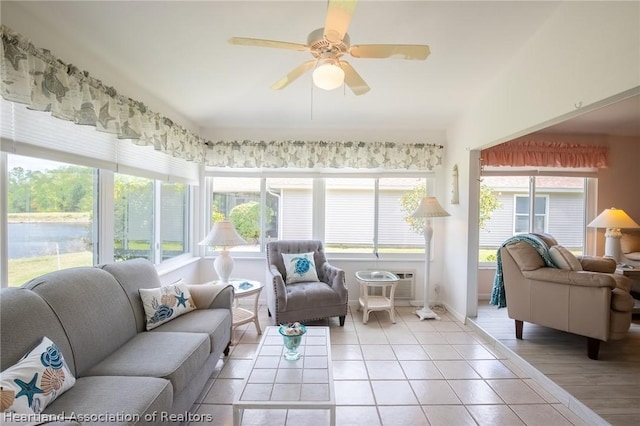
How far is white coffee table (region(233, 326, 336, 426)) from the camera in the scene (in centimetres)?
165

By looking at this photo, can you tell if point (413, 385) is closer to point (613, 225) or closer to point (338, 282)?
point (338, 282)

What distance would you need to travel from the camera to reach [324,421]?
2051mm

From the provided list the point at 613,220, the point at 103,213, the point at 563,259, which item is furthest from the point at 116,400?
the point at 613,220

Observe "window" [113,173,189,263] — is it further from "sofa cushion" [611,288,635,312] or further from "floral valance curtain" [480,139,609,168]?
"sofa cushion" [611,288,635,312]

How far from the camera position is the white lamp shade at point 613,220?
4.04 meters

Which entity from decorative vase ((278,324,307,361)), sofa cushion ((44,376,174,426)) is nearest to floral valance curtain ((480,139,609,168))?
decorative vase ((278,324,307,361))

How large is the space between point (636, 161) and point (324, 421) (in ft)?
17.6

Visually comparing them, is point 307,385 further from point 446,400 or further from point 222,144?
point 222,144

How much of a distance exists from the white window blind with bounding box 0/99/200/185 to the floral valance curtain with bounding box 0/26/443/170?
151 mm

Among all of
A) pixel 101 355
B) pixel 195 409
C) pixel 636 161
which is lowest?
pixel 195 409

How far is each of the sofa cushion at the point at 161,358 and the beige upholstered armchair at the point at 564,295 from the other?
283cm

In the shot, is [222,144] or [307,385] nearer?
[307,385]

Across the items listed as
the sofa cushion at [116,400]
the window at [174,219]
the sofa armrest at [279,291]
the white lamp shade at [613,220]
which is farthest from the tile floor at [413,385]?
the white lamp shade at [613,220]

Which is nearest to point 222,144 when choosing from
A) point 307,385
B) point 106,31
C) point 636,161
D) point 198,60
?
point 198,60
